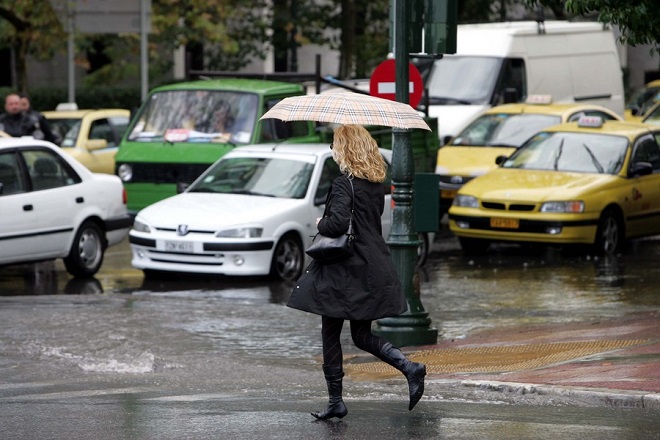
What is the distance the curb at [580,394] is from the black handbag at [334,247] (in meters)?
1.92

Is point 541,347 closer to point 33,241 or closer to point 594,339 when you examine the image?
point 594,339

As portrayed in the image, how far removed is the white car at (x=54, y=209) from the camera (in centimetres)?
1592

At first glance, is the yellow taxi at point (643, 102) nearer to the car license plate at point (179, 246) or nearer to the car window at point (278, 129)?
the car window at point (278, 129)

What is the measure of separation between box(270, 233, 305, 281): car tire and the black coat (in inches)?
303

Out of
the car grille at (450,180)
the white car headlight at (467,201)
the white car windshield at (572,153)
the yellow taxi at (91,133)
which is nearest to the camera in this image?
the white car headlight at (467,201)

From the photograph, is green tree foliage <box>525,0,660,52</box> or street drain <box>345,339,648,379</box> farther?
green tree foliage <box>525,0,660,52</box>

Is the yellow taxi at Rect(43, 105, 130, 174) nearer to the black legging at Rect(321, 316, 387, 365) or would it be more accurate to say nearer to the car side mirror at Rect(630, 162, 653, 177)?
the car side mirror at Rect(630, 162, 653, 177)

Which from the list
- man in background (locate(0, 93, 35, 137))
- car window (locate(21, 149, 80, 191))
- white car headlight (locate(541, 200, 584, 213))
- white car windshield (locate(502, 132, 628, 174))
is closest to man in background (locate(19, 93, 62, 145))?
man in background (locate(0, 93, 35, 137))

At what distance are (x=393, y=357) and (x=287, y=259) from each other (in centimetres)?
787

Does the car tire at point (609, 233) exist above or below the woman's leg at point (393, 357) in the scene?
below

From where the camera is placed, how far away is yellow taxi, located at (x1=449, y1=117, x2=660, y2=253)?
1850cm

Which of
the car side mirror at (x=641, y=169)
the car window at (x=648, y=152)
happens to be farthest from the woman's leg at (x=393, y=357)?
the car window at (x=648, y=152)

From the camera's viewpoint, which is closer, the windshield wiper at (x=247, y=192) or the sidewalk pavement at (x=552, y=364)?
the sidewalk pavement at (x=552, y=364)

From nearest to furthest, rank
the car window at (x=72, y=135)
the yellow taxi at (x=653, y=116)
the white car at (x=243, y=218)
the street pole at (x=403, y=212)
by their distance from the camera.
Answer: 1. the street pole at (x=403, y=212)
2. the white car at (x=243, y=218)
3. the car window at (x=72, y=135)
4. the yellow taxi at (x=653, y=116)
